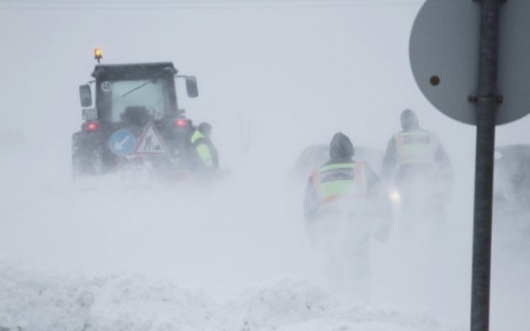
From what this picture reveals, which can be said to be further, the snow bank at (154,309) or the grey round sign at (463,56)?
the snow bank at (154,309)

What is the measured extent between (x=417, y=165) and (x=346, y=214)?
2148mm

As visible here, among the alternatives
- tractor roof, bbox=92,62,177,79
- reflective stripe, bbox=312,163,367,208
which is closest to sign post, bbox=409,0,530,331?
reflective stripe, bbox=312,163,367,208

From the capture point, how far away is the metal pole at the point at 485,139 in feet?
11.0

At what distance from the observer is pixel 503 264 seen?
9.02 meters

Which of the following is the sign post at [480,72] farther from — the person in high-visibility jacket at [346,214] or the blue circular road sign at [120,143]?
the blue circular road sign at [120,143]

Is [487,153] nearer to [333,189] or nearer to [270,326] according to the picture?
[270,326]

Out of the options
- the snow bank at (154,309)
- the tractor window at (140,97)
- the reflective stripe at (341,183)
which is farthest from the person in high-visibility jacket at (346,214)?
the tractor window at (140,97)

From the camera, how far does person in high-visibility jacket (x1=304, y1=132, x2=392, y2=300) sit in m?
6.63

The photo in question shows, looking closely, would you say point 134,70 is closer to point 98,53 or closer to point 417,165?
point 98,53

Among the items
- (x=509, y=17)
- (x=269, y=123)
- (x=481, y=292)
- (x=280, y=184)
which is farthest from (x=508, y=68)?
(x=269, y=123)

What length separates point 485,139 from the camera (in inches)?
133

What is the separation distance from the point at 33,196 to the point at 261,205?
366cm

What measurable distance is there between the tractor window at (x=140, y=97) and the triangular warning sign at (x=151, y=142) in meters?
1.98

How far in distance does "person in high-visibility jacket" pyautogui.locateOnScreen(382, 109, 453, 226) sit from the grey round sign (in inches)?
201
